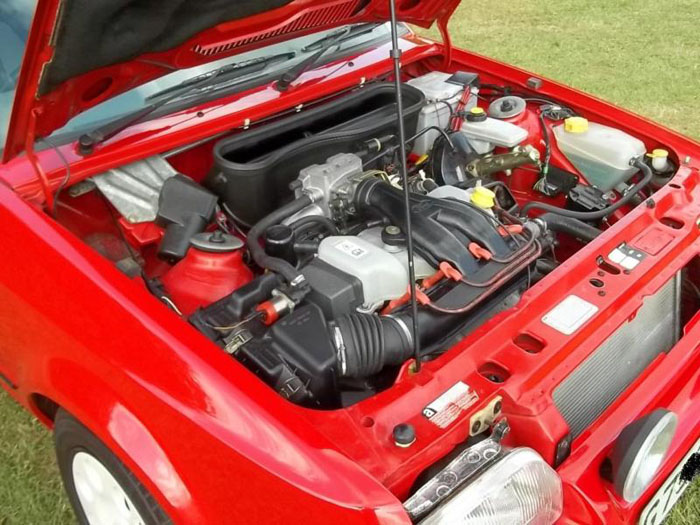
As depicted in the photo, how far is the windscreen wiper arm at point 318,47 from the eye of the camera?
221cm

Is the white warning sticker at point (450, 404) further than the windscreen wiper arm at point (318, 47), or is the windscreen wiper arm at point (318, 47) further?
the windscreen wiper arm at point (318, 47)

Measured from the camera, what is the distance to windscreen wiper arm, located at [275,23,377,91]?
221 centimetres

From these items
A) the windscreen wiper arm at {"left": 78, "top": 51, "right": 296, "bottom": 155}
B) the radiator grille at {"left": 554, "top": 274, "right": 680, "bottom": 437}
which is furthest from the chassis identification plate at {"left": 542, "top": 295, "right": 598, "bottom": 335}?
the windscreen wiper arm at {"left": 78, "top": 51, "right": 296, "bottom": 155}

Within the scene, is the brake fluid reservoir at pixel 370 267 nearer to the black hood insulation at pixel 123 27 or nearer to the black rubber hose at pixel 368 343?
the black rubber hose at pixel 368 343

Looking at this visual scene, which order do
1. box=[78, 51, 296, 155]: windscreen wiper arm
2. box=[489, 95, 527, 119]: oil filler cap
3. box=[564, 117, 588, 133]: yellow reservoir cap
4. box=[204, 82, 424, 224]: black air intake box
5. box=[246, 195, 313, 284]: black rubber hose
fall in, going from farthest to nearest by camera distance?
box=[489, 95, 527, 119]: oil filler cap < box=[564, 117, 588, 133]: yellow reservoir cap < box=[204, 82, 424, 224]: black air intake box < box=[78, 51, 296, 155]: windscreen wiper arm < box=[246, 195, 313, 284]: black rubber hose

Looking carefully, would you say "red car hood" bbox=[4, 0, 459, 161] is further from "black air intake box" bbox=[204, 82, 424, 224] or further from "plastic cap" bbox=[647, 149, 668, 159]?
"plastic cap" bbox=[647, 149, 668, 159]

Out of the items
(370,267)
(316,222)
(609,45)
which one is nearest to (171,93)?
(316,222)

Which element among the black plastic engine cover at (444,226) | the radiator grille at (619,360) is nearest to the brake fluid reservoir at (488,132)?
the black plastic engine cover at (444,226)

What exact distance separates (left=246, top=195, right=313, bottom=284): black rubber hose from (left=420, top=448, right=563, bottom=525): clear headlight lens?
681mm

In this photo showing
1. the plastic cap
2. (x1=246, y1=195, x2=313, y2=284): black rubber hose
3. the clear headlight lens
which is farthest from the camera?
the plastic cap

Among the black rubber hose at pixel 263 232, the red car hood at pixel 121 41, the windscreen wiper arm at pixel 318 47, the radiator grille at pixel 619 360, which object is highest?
the red car hood at pixel 121 41

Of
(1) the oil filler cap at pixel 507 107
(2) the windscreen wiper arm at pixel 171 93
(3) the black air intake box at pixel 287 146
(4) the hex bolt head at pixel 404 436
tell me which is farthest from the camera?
(1) the oil filler cap at pixel 507 107

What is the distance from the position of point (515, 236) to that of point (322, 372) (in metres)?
0.72

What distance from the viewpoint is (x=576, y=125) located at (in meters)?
2.41
